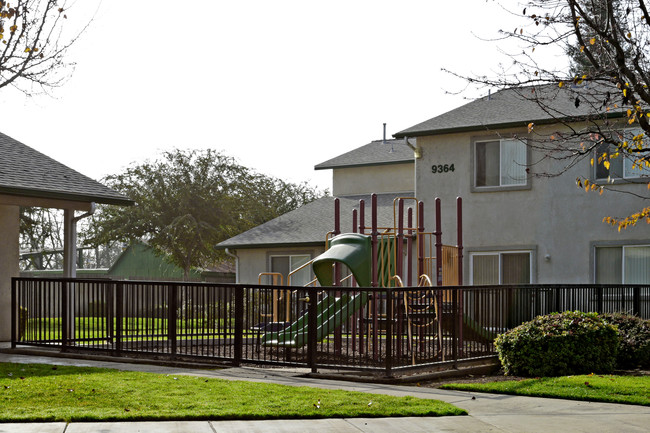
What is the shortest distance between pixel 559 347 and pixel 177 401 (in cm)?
639

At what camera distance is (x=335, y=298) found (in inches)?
540

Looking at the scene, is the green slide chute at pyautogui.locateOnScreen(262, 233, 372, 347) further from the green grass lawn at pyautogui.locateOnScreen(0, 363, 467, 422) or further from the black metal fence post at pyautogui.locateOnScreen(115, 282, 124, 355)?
the black metal fence post at pyautogui.locateOnScreen(115, 282, 124, 355)

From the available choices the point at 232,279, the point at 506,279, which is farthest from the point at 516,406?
the point at 232,279

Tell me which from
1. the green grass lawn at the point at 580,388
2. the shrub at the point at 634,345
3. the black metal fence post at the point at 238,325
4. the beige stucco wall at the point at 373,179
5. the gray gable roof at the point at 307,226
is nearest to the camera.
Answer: the green grass lawn at the point at 580,388

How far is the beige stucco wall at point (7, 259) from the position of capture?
17.9 m

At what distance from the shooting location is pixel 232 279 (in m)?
45.2

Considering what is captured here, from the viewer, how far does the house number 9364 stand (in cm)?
2336

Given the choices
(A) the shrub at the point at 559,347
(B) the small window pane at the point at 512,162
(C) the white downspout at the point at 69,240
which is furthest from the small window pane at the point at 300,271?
(A) the shrub at the point at 559,347

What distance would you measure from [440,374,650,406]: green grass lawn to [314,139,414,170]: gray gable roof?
812 inches

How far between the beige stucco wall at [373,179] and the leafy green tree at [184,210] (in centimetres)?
1356

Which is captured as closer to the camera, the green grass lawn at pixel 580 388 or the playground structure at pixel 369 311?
the green grass lawn at pixel 580 388

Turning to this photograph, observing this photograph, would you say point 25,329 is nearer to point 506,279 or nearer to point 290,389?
point 290,389

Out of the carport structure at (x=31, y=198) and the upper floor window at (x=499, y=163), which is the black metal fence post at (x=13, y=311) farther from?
the upper floor window at (x=499, y=163)

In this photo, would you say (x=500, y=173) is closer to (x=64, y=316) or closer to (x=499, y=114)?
(x=499, y=114)
